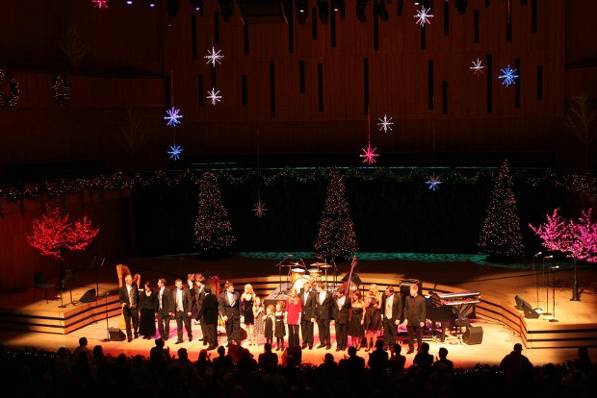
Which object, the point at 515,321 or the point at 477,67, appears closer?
the point at 515,321

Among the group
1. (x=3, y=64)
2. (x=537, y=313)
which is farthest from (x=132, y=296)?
(x=3, y=64)

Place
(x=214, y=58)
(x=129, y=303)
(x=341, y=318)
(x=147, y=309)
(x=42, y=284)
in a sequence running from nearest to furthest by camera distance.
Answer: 1. (x=341, y=318)
2. (x=147, y=309)
3. (x=129, y=303)
4. (x=42, y=284)
5. (x=214, y=58)

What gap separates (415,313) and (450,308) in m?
1.11

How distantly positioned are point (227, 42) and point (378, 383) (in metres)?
18.7

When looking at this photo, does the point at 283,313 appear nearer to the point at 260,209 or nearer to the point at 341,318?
the point at 341,318

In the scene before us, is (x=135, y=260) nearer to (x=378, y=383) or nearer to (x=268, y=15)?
(x=268, y=15)

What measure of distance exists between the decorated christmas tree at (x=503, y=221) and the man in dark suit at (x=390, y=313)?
7.23m

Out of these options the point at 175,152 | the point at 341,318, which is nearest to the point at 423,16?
the point at 175,152

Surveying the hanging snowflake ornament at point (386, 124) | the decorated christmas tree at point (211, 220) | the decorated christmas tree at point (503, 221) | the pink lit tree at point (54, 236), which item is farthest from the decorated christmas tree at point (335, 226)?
the pink lit tree at point (54, 236)

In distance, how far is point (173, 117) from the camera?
25.9 meters

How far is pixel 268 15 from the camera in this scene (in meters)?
15.8

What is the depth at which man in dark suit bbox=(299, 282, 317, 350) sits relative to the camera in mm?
15055

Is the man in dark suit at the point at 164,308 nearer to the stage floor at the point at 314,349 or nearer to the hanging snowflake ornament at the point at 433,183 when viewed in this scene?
the stage floor at the point at 314,349

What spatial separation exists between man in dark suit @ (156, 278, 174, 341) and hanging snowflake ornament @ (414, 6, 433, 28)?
40.4 ft
